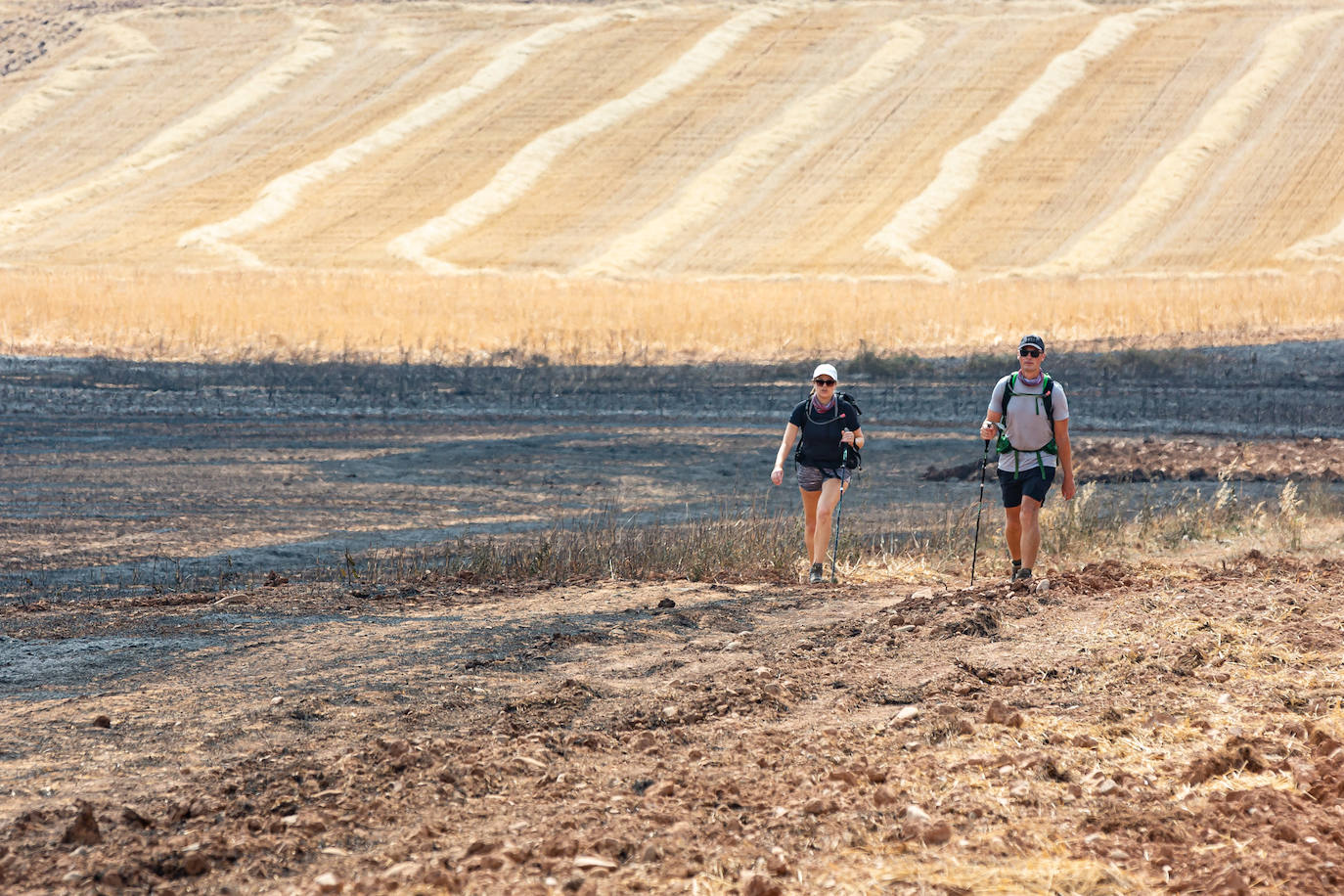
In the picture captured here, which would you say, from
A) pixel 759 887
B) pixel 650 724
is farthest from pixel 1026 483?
pixel 759 887

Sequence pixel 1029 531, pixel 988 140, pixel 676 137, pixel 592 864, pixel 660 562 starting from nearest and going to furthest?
pixel 592 864 < pixel 1029 531 < pixel 660 562 < pixel 988 140 < pixel 676 137

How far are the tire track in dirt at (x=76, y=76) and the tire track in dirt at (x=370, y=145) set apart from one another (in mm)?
15685

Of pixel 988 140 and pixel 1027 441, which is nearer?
pixel 1027 441

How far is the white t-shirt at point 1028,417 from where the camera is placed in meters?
A: 9.00

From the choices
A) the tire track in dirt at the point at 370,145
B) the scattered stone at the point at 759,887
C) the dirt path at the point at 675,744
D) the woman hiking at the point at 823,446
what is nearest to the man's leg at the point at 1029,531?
the dirt path at the point at 675,744

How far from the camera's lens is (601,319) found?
26.9 meters

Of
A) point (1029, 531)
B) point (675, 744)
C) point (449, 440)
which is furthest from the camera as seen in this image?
point (449, 440)

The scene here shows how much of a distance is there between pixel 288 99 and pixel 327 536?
54148 mm

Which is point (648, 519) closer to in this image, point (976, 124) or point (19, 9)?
point (976, 124)

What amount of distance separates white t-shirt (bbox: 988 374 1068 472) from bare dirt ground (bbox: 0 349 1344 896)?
851 mm

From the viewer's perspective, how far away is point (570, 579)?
9.43m

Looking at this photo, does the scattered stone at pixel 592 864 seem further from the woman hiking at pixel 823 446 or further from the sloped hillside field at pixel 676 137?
the sloped hillside field at pixel 676 137

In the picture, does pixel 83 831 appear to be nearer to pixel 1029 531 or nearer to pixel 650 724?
pixel 650 724

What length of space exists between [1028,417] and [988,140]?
157ft
